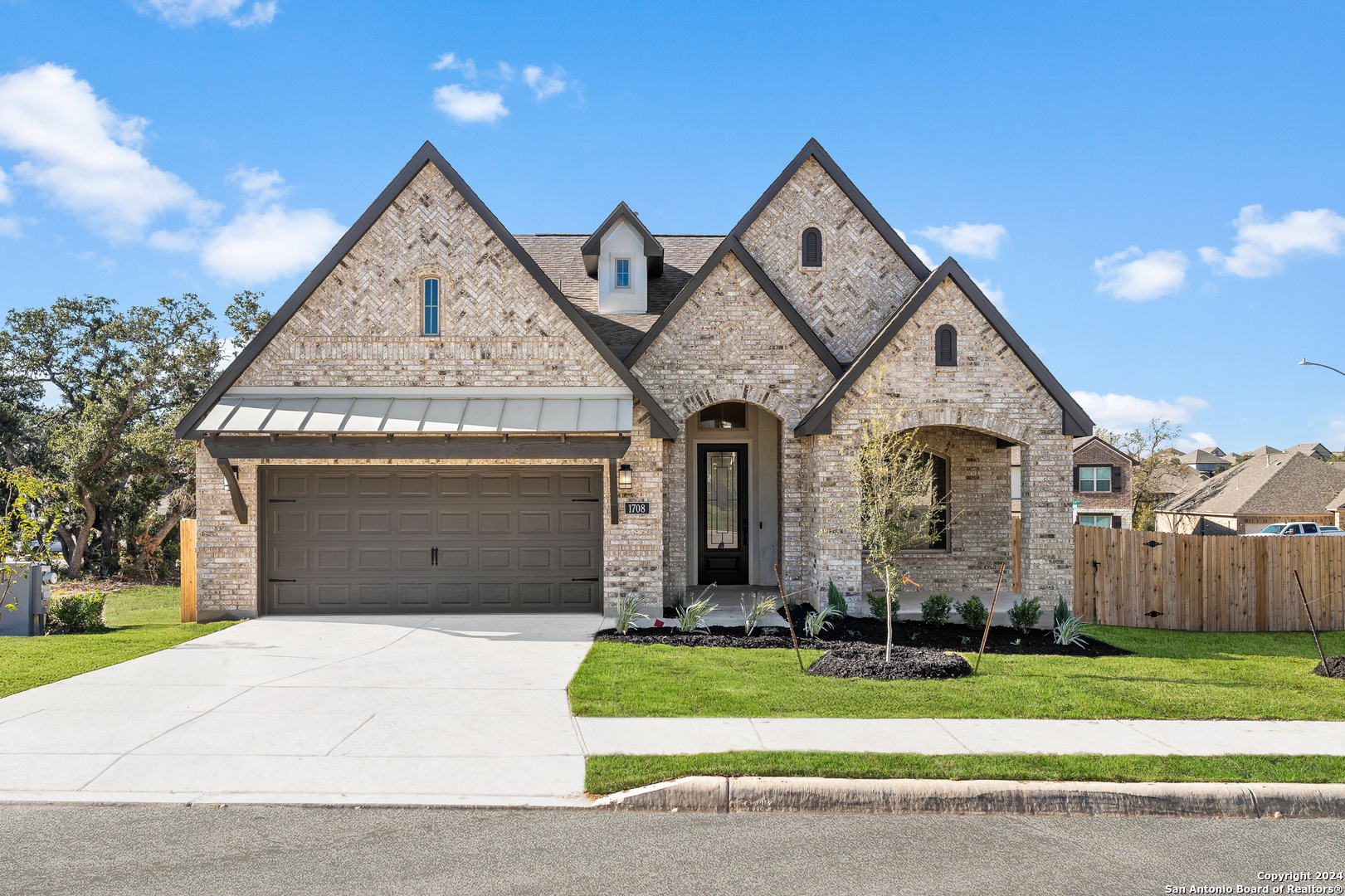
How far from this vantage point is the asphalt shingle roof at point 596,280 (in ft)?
49.6

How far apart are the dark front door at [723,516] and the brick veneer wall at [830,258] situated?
341 centimetres

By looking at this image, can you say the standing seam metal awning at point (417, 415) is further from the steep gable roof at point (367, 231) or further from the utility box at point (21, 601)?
the utility box at point (21, 601)

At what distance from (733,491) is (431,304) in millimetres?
7212

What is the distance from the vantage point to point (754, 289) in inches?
566

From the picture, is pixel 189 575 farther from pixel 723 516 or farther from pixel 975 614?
pixel 975 614

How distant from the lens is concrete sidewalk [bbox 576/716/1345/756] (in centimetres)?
666

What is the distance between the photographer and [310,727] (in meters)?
7.32

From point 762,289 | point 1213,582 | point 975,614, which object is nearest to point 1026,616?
point 975,614

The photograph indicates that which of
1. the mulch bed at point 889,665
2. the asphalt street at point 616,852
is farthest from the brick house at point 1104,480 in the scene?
the asphalt street at point 616,852

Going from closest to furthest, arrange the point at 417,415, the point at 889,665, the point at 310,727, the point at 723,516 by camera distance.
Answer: the point at 310,727 → the point at 889,665 → the point at 417,415 → the point at 723,516

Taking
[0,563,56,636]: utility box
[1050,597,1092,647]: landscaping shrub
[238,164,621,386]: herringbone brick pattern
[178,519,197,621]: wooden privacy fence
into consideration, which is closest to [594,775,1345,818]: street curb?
[1050,597,1092,647]: landscaping shrub

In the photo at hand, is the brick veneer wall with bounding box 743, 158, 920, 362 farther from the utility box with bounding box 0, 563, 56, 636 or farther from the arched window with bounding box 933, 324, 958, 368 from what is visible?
the utility box with bounding box 0, 563, 56, 636

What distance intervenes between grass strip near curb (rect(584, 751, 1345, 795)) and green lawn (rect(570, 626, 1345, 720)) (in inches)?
51.3

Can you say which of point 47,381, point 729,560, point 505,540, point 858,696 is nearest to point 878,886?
point 858,696
